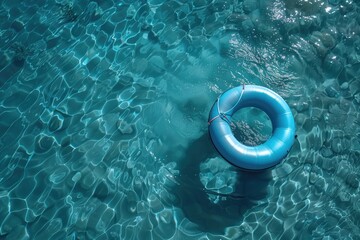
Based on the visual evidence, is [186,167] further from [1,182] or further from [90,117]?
[1,182]

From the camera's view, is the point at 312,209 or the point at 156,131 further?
the point at 156,131

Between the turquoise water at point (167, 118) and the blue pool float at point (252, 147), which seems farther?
the turquoise water at point (167, 118)

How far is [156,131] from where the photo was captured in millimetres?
6559

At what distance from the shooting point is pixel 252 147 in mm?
5645

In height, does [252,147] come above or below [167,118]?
below

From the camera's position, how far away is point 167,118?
6691 millimetres

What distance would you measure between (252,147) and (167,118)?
1770 millimetres

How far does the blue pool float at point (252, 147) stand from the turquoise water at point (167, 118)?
0.66m

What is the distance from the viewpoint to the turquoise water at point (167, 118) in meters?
5.87

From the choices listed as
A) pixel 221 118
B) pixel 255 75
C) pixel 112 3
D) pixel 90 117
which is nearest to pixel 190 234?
pixel 221 118

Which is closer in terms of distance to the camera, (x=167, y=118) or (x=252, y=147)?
(x=252, y=147)

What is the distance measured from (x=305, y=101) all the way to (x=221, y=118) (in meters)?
1.95

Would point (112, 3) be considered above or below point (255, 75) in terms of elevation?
above

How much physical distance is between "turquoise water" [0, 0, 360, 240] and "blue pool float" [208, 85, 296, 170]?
66 cm
